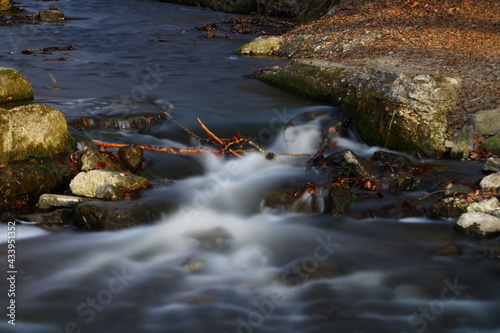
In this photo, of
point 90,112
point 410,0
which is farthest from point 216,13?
point 90,112

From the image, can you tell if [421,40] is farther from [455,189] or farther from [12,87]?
[12,87]

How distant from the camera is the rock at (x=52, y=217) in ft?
20.3

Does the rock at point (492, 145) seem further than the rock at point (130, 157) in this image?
Yes

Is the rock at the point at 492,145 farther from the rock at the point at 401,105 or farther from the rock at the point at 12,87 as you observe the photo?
the rock at the point at 12,87

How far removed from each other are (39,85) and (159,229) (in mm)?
6477

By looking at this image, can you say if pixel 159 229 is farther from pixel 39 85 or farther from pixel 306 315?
pixel 39 85

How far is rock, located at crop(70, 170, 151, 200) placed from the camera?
21.3 feet

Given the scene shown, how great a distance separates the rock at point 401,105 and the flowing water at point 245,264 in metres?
0.40

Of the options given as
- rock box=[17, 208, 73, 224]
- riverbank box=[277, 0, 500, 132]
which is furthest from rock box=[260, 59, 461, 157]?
rock box=[17, 208, 73, 224]

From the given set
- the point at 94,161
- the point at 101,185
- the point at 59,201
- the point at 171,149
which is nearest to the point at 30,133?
A: the point at 94,161

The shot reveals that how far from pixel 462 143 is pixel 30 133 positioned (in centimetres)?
609

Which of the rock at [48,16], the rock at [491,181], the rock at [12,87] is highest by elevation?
the rock at [48,16]

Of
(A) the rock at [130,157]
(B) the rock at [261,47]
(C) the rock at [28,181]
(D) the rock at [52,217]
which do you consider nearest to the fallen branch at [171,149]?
(A) the rock at [130,157]

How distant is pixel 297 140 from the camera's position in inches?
352
